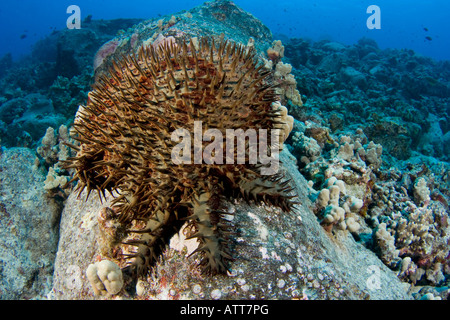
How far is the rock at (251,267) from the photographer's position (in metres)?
2.03

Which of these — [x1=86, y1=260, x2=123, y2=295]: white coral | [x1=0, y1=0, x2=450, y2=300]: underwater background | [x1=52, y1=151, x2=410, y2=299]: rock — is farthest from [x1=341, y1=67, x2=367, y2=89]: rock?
[x1=86, y1=260, x2=123, y2=295]: white coral

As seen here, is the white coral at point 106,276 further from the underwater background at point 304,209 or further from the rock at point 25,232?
the rock at point 25,232

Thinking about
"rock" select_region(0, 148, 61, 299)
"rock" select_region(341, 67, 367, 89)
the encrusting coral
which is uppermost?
"rock" select_region(341, 67, 367, 89)

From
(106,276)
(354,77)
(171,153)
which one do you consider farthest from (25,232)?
(354,77)

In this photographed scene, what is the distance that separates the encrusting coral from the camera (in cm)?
200

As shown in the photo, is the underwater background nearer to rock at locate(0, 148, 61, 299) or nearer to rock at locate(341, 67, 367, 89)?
rock at locate(0, 148, 61, 299)

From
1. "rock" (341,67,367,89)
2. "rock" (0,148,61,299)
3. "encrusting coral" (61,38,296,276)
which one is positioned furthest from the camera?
"rock" (341,67,367,89)

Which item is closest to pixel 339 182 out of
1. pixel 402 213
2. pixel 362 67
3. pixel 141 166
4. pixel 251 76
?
pixel 402 213

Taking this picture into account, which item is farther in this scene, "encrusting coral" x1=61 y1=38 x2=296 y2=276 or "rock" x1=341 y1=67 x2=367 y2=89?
"rock" x1=341 y1=67 x2=367 y2=89

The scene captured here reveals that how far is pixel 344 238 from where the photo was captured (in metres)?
3.73

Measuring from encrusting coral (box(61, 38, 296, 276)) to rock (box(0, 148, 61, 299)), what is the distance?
255 centimetres

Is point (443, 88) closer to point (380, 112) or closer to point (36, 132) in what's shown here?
point (380, 112)

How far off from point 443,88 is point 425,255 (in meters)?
16.1

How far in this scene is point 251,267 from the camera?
6.93 ft
